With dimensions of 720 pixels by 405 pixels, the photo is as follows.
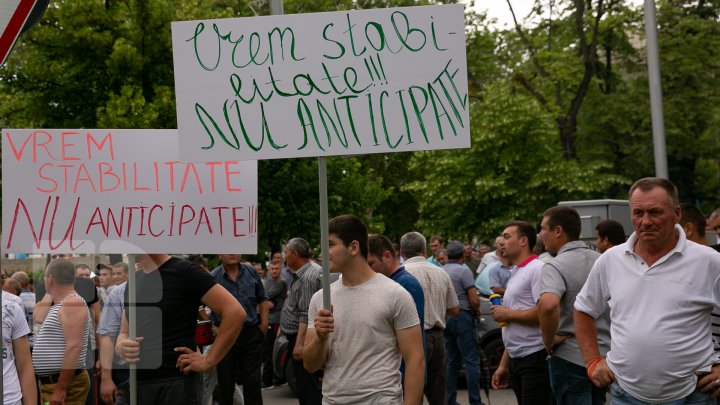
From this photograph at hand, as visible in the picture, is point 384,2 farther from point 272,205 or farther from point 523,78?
point 272,205

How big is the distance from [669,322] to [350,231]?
1.62 meters

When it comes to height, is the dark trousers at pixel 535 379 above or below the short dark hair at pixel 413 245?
below

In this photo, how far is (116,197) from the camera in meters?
5.91

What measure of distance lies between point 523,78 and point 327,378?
2805 centimetres

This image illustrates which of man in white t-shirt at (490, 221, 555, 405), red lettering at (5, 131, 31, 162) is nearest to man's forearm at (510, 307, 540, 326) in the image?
man in white t-shirt at (490, 221, 555, 405)

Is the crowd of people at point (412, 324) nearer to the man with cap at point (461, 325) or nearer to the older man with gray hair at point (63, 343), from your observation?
the older man with gray hair at point (63, 343)

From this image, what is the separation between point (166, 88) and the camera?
2248 centimetres

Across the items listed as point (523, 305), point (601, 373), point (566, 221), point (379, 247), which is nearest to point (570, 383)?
point (523, 305)

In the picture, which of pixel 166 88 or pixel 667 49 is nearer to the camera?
pixel 166 88

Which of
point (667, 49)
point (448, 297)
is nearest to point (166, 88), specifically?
point (448, 297)

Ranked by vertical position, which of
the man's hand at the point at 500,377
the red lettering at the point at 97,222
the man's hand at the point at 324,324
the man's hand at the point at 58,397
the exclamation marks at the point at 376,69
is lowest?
the man's hand at the point at 500,377

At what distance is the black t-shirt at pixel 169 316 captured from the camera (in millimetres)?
5527

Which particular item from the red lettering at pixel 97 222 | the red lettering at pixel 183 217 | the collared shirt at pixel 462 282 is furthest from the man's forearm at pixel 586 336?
the collared shirt at pixel 462 282

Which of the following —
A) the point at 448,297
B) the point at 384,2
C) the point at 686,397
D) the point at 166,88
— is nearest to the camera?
the point at 686,397
